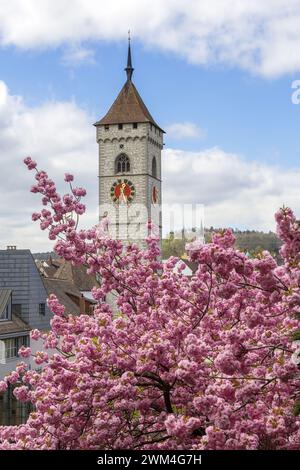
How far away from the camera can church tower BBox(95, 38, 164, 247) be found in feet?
264

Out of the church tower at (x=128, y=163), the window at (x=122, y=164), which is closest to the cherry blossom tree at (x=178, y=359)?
the church tower at (x=128, y=163)

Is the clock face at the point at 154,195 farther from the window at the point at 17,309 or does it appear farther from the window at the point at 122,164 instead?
the window at the point at 17,309

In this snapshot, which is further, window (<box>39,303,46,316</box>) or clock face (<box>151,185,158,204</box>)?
clock face (<box>151,185,158,204</box>)

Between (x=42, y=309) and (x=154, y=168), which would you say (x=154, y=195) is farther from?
(x=42, y=309)

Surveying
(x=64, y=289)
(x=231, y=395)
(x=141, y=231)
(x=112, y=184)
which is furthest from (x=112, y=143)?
(x=231, y=395)

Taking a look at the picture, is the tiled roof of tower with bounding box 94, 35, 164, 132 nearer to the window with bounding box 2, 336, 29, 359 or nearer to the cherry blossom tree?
the window with bounding box 2, 336, 29, 359

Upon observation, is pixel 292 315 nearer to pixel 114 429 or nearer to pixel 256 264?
pixel 256 264

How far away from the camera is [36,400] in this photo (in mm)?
9664

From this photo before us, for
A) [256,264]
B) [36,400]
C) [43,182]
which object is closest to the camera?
[256,264]

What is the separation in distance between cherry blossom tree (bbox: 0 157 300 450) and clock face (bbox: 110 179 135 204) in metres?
68.8

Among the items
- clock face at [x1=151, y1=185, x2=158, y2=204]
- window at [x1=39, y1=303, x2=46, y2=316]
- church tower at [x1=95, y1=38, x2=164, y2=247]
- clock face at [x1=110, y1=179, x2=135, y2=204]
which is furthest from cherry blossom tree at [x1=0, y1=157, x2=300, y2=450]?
clock face at [x1=151, y1=185, x2=158, y2=204]

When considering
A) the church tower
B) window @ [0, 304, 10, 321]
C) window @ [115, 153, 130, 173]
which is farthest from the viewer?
window @ [115, 153, 130, 173]

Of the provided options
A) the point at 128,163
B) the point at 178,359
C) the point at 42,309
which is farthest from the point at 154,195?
the point at 178,359
